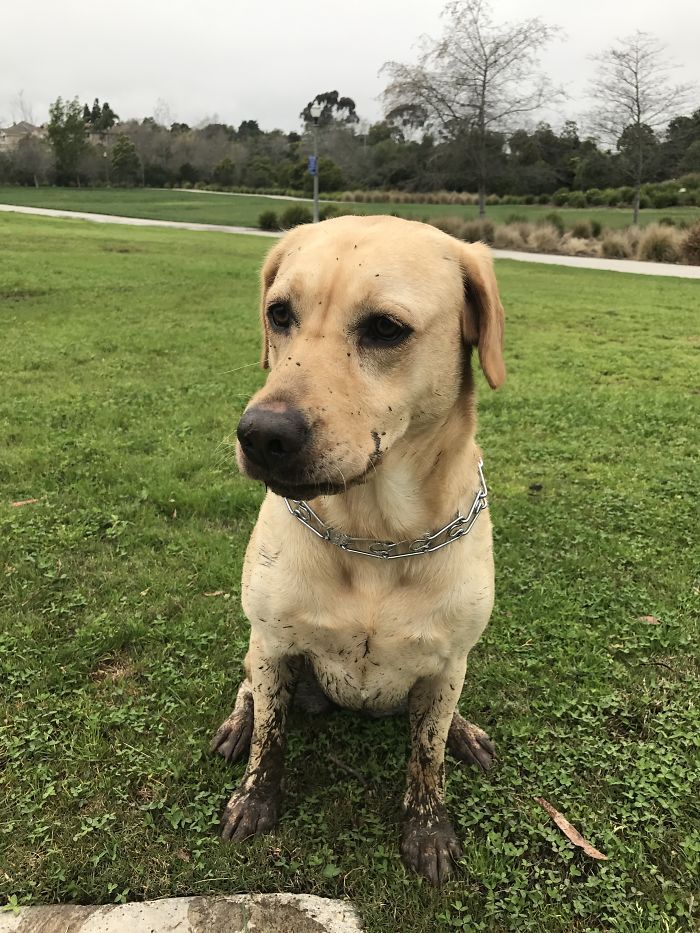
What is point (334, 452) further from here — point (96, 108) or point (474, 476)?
point (96, 108)

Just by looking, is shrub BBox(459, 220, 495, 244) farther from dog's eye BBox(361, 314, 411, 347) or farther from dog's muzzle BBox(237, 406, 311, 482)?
dog's muzzle BBox(237, 406, 311, 482)

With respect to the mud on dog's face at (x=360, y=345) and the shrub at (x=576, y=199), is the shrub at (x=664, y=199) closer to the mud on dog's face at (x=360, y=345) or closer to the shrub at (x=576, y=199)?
the shrub at (x=576, y=199)

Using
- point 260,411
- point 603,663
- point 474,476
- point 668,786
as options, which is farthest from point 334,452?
point 603,663

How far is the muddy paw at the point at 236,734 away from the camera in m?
2.61

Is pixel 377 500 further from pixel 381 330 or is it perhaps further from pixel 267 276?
pixel 267 276

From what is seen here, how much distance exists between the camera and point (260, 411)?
1673mm

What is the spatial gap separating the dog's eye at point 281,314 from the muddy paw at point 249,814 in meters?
1.64

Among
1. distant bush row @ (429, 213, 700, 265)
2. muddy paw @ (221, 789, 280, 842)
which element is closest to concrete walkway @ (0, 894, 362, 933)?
muddy paw @ (221, 789, 280, 842)

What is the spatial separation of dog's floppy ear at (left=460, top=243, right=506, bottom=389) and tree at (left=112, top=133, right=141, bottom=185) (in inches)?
2791

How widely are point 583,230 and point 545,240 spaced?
195 cm

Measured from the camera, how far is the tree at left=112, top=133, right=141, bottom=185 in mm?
63719

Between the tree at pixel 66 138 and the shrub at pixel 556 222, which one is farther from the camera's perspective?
the tree at pixel 66 138

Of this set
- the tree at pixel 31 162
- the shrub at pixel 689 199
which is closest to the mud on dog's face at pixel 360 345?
the shrub at pixel 689 199

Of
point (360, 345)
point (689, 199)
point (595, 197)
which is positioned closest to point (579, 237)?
point (689, 199)
